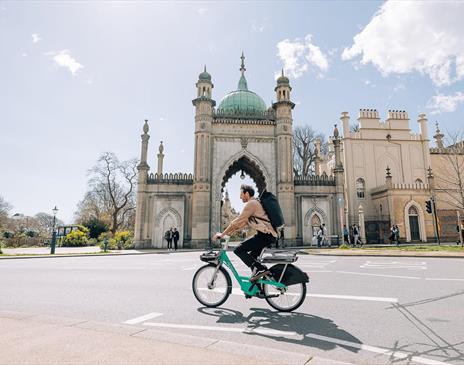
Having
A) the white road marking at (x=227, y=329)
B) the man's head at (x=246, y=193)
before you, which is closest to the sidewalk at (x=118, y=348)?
the white road marking at (x=227, y=329)

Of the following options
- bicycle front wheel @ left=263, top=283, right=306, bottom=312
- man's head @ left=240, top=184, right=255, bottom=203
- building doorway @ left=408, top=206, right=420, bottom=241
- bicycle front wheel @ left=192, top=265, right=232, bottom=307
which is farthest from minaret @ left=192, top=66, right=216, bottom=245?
bicycle front wheel @ left=263, top=283, right=306, bottom=312

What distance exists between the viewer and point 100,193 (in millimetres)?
45500

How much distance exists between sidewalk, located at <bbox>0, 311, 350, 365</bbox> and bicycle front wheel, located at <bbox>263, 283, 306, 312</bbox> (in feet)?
5.97

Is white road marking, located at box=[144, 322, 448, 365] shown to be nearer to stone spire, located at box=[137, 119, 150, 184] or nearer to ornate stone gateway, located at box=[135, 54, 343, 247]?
ornate stone gateway, located at box=[135, 54, 343, 247]

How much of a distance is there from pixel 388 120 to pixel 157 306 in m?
39.1

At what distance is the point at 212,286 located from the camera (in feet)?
17.0

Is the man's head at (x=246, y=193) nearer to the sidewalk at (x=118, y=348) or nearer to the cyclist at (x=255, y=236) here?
the cyclist at (x=255, y=236)

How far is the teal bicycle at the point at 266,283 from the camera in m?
4.77

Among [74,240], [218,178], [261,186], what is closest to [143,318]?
[218,178]

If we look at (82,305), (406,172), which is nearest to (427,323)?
(82,305)

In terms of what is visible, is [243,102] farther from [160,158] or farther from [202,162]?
[160,158]

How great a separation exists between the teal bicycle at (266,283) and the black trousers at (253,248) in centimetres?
10

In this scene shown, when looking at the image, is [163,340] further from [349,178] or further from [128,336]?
[349,178]

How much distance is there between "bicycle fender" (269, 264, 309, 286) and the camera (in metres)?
4.71
